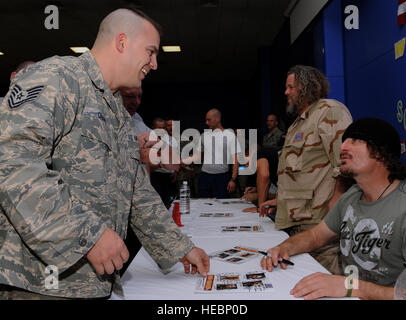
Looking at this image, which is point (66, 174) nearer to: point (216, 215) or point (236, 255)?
point (236, 255)

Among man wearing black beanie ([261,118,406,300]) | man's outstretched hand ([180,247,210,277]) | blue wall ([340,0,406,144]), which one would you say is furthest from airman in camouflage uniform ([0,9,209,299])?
blue wall ([340,0,406,144])

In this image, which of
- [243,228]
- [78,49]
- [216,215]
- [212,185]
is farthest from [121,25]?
[78,49]

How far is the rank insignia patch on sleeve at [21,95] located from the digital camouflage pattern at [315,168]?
1.48 metres

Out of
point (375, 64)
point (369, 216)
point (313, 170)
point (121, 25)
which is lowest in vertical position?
point (369, 216)

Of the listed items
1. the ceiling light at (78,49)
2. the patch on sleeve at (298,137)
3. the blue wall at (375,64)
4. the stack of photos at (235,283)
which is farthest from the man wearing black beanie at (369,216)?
the ceiling light at (78,49)

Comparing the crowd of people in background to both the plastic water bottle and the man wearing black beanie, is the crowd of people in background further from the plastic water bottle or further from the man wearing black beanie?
the plastic water bottle

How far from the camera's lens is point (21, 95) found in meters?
0.73

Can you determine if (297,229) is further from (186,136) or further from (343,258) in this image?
(186,136)

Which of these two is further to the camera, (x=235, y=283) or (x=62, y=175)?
(x=235, y=283)

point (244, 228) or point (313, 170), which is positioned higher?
point (313, 170)

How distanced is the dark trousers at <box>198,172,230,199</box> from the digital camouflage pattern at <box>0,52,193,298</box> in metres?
3.37

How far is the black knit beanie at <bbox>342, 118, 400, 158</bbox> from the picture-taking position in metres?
1.31

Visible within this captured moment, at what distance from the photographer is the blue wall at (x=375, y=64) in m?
2.32

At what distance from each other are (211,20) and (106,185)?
16.8ft
